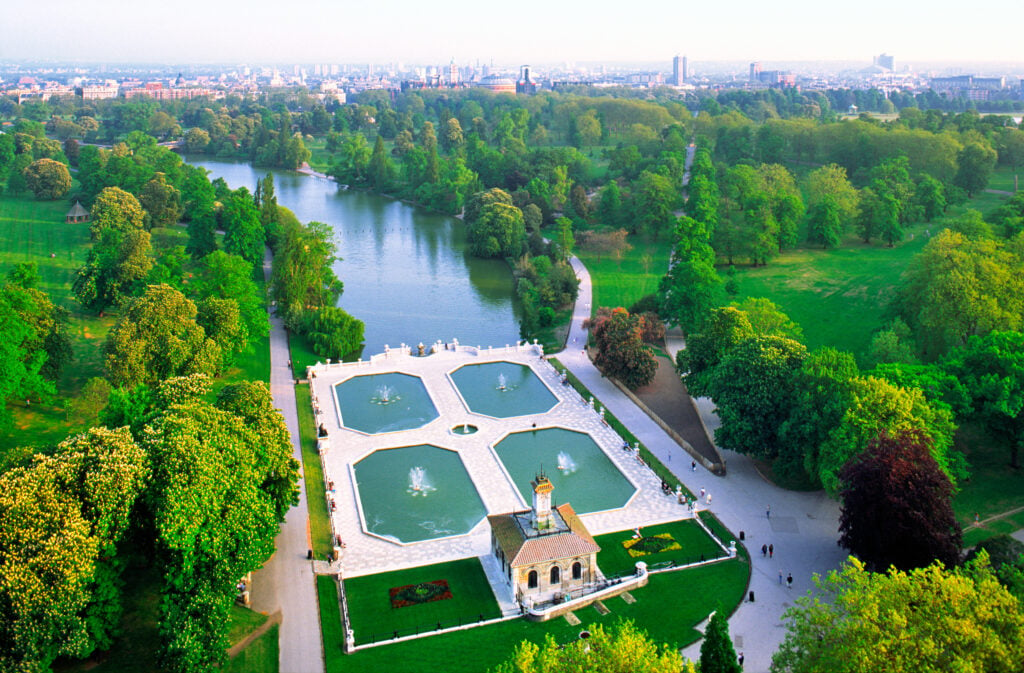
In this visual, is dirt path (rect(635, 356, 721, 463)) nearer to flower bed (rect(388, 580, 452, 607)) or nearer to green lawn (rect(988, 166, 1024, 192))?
flower bed (rect(388, 580, 452, 607))

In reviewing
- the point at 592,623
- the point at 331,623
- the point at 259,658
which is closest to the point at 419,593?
the point at 331,623

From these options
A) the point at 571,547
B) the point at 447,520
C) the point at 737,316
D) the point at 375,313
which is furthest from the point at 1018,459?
the point at 375,313

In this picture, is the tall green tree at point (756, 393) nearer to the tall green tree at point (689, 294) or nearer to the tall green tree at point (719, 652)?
the tall green tree at point (689, 294)

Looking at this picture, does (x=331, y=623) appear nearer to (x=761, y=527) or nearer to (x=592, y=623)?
(x=592, y=623)

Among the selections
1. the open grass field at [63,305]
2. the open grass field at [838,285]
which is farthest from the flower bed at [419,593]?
the open grass field at [838,285]

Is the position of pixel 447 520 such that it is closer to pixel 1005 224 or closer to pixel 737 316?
pixel 737 316

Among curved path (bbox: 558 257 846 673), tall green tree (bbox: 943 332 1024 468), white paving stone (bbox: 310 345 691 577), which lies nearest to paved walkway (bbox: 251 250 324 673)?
white paving stone (bbox: 310 345 691 577)
